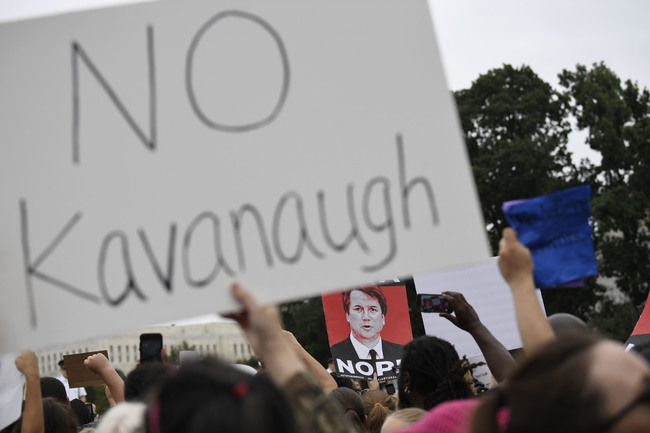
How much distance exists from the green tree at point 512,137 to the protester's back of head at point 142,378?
82.6ft

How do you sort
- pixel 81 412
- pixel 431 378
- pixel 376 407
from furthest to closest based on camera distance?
pixel 81 412, pixel 376 407, pixel 431 378

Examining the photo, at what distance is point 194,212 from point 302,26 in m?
0.71

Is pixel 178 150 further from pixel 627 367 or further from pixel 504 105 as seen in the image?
pixel 504 105

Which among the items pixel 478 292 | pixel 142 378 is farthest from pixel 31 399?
pixel 478 292

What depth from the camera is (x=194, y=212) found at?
236 centimetres

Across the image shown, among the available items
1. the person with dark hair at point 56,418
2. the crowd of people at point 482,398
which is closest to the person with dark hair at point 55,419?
the person with dark hair at point 56,418

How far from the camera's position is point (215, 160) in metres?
2.42

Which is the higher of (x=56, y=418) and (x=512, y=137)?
(x=512, y=137)

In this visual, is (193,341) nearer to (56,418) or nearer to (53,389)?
(53,389)

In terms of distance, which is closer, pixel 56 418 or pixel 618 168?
pixel 56 418

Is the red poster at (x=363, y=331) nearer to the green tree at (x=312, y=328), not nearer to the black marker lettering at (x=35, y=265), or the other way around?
the black marker lettering at (x=35, y=265)

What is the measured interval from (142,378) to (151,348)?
0.28 m

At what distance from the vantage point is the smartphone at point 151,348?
3521mm

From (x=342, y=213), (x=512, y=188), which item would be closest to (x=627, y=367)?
(x=342, y=213)
